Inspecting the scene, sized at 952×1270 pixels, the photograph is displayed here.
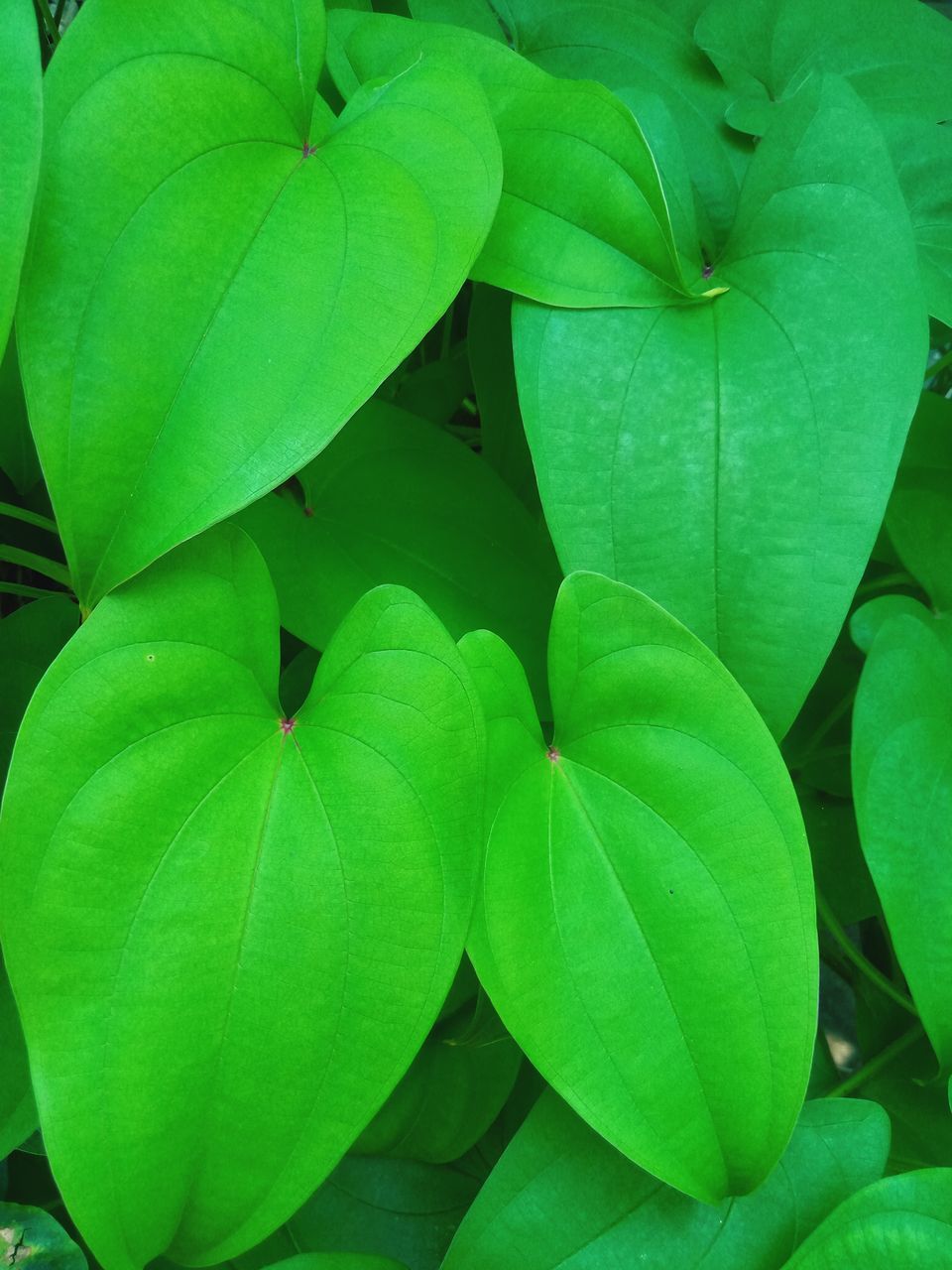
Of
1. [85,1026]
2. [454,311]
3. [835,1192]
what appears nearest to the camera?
[85,1026]

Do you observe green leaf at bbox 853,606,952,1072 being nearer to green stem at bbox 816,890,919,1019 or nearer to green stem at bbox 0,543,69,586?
green stem at bbox 816,890,919,1019

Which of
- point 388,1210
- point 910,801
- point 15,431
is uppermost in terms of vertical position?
point 15,431

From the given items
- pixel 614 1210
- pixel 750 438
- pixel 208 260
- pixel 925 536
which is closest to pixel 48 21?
pixel 208 260

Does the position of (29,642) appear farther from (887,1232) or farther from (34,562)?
(887,1232)

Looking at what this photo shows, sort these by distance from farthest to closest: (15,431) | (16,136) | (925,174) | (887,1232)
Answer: (925,174) → (15,431) → (887,1232) → (16,136)

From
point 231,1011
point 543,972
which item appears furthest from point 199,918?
point 543,972

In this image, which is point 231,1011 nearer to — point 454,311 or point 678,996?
point 678,996

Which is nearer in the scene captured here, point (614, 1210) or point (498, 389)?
point (614, 1210)
